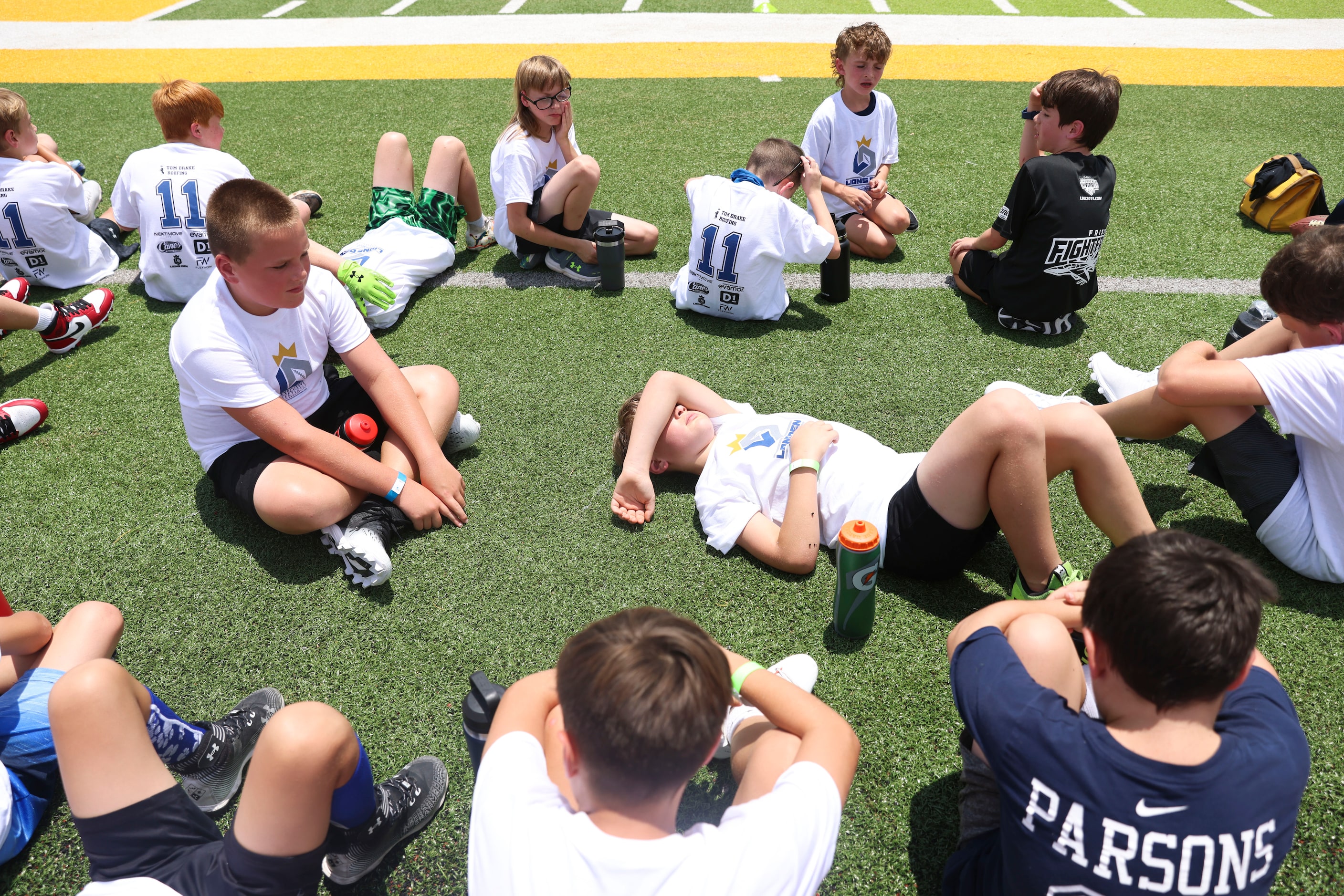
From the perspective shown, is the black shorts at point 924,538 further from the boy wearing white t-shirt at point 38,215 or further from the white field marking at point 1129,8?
the white field marking at point 1129,8

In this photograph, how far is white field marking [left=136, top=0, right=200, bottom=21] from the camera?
530 inches

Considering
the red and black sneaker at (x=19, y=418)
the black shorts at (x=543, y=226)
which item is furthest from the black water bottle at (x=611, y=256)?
the red and black sneaker at (x=19, y=418)

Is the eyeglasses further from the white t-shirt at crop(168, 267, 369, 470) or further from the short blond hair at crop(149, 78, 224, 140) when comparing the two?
the white t-shirt at crop(168, 267, 369, 470)

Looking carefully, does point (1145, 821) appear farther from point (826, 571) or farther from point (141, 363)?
point (141, 363)

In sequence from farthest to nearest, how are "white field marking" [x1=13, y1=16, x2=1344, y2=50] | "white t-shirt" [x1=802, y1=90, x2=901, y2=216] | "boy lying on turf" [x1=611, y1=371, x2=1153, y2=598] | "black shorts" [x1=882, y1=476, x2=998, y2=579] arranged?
"white field marking" [x1=13, y1=16, x2=1344, y2=50] → "white t-shirt" [x1=802, y1=90, x2=901, y2=216] → "black shorts" [x1=882, y1=476, x2=998, y2=579] → "boy lying on turf" [x1=611, y1=371, x2=1153, y2=598]

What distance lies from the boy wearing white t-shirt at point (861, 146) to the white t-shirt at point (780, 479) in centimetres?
276

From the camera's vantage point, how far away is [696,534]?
3.55 meters

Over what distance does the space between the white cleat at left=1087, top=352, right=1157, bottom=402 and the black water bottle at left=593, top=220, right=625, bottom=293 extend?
2.83 meters

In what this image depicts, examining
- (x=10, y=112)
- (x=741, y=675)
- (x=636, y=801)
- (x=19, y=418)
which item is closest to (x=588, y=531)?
(x=741, y=675)

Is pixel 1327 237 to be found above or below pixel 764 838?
above

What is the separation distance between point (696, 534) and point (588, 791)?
200cm

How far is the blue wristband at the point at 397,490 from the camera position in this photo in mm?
3426

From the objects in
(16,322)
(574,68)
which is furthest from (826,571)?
(574,68)

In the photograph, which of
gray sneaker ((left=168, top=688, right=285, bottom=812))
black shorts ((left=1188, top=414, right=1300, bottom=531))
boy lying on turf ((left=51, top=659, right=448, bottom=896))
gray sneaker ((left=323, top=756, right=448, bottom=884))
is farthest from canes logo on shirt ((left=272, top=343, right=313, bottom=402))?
black shorts ((left=1188, top=414, right=1300, bottom=531))
